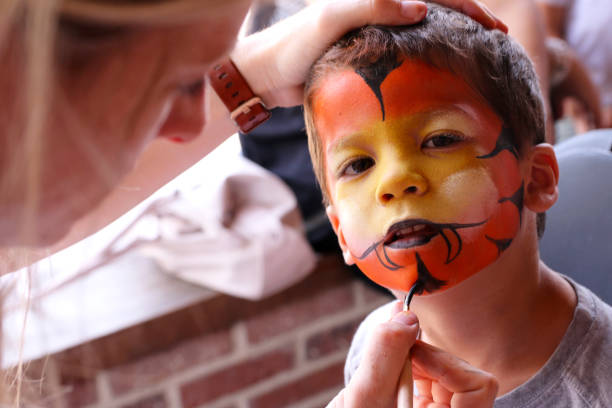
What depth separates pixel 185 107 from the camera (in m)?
0.65

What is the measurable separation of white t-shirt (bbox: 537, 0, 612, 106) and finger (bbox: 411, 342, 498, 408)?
1.71m

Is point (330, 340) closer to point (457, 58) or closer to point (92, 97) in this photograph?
point (457, 58)

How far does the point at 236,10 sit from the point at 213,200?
98 cm

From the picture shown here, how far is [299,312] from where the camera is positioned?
5.47 feet

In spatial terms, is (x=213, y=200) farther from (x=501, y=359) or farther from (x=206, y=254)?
(x=501, y=359)

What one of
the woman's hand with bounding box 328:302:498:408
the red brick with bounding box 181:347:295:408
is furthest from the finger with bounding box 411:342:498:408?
the red brick with bounding box 181:347:295:408

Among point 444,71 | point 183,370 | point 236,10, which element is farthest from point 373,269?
point 183,370

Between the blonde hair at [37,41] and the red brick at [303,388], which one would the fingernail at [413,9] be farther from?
the red brick at [303,388]

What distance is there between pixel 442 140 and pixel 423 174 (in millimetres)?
52

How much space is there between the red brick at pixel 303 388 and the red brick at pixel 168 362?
7.8 inches

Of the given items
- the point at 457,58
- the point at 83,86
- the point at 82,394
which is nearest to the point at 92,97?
the point at 83,86

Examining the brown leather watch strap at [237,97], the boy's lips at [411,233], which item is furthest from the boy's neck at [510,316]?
the brown leather watch strap at [237,97]

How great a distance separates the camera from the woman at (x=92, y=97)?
1.39 ft

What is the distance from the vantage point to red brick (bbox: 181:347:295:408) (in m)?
1.55
